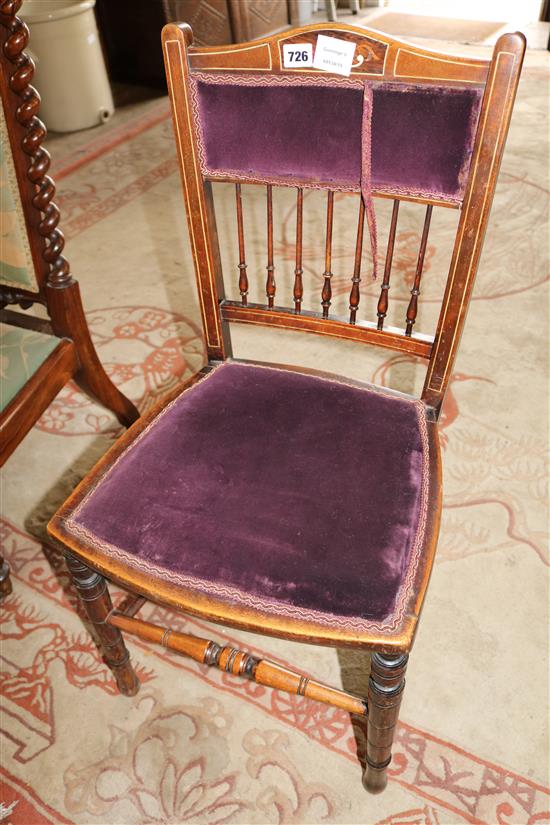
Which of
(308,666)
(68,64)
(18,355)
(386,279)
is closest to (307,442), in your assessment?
(386,279)

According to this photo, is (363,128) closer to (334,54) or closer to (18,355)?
(334,54)

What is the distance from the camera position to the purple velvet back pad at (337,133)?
0.99m

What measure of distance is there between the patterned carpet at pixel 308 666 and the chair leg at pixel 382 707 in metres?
0.12

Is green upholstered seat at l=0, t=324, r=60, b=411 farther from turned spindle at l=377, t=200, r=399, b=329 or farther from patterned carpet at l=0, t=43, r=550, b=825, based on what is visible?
turned spindle at l=377, t=200, r=399, b=329

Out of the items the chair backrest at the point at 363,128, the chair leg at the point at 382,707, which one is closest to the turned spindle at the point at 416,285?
the chair backrest at the point at 363,128

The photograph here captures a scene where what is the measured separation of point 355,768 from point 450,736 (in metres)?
0.21

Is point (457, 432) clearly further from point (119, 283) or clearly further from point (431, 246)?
point (119, 283)

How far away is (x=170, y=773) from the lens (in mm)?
1289

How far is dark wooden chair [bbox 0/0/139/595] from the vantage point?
1.31 m

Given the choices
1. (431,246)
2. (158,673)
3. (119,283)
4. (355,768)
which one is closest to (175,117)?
(158,673)

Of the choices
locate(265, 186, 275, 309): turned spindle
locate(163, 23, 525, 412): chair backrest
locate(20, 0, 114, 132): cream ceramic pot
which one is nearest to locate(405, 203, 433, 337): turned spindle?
locate(163, 23, 525, 412): chair backrest

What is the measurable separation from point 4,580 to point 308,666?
29.7 inches

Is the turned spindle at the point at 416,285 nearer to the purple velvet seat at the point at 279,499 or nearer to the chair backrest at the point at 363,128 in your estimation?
the chair backrest at the point at 363,128

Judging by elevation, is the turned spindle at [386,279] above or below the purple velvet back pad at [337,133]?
below
